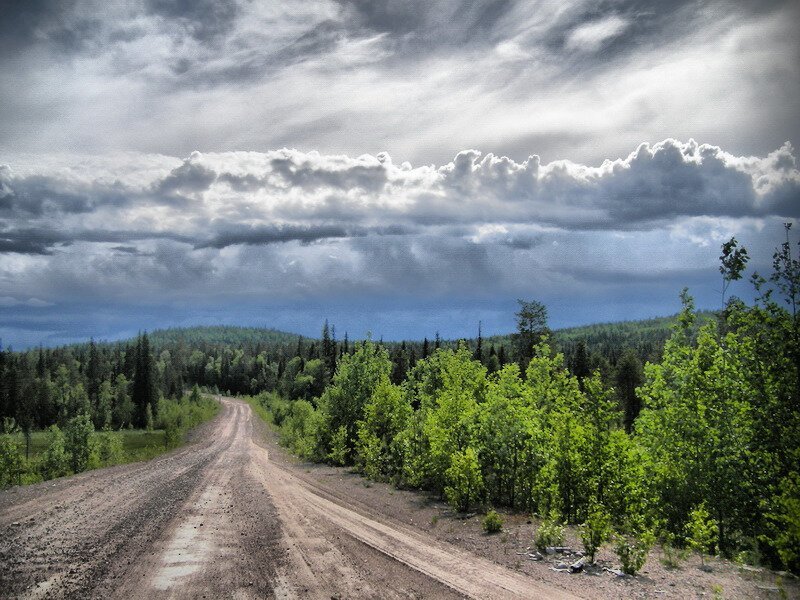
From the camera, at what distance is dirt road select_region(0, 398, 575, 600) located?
35.7 ft

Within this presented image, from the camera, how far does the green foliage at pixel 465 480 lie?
18578mm

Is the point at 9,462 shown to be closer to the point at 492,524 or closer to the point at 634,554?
the point at 492,524

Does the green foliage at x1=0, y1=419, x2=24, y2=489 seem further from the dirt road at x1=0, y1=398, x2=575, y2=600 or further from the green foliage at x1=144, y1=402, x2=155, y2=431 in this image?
the green foliage at x1=144, y1=402, x2=155, y2=431

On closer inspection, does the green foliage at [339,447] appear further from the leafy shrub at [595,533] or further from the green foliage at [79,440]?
the green foliage at [79,440]

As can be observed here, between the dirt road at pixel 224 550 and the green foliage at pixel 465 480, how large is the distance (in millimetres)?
2683

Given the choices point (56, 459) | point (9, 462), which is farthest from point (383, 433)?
point (9, 462)

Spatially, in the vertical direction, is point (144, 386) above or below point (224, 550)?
below

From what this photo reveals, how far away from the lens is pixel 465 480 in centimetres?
1875

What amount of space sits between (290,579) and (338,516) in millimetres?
6198

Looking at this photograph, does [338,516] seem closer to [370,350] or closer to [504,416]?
[504,416]

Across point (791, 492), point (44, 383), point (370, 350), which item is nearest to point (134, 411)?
point (44, 383)

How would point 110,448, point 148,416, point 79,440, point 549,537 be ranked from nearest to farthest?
point 549,537 → point 79,440 → point 110,448 → point 148,416

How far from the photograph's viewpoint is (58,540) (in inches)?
555

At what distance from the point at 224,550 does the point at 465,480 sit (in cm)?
857
